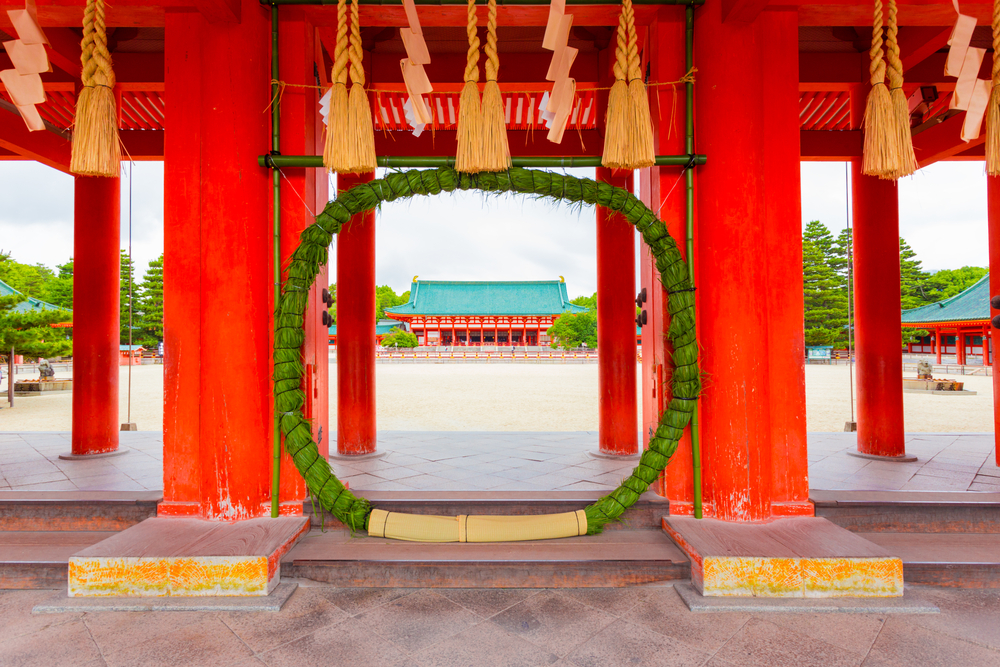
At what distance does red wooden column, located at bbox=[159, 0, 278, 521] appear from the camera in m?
2.48

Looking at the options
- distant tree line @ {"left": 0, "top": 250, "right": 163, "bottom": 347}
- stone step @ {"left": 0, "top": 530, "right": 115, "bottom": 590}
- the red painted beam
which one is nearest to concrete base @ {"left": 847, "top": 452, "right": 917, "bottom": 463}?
stone step @ {"left": 0, "top": 530, "right": 115, "bottom": 590}

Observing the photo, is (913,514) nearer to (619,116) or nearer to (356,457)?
(619,116)

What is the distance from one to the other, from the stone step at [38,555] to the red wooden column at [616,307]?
3.41 m

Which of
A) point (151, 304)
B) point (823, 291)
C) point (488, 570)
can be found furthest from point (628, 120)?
point (151, 304)

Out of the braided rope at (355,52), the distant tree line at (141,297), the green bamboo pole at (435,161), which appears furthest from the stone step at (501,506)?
the distant tree line at (141,297)

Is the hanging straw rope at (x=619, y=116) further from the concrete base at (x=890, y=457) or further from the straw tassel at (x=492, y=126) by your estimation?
the concrete base at (x=890, y=457)

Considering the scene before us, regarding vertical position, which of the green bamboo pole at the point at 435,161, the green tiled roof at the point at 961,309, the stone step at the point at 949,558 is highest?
the green tiled roof at the point at 961,309

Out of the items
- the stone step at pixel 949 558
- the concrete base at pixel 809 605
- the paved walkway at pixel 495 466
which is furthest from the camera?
the paved walkway at pixel 495 466

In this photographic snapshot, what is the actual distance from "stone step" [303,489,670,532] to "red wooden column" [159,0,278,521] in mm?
420

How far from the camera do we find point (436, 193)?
2.44 m

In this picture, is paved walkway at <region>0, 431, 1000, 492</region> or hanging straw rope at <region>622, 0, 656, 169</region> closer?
hanging straw rope at <region>622, 0, 656, 169</region>

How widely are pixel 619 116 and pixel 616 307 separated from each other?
2202mm

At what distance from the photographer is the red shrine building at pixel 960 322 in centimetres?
1886

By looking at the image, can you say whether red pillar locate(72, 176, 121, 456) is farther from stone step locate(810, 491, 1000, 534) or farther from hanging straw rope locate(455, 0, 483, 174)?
stone step locate(810, 491, 1000, 534)
